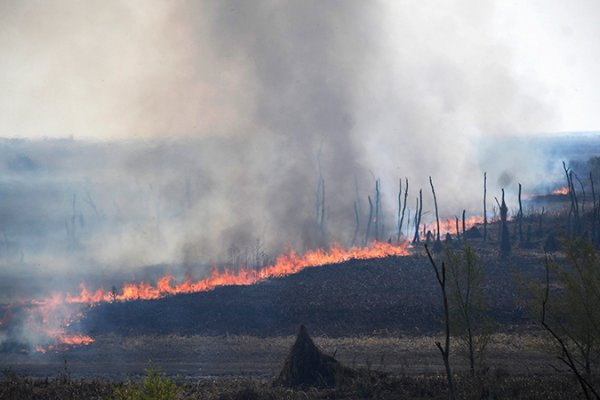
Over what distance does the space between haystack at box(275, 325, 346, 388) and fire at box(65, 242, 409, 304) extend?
3387 centimetres

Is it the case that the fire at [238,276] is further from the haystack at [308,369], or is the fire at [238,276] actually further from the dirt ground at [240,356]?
the haystack at [308,369]

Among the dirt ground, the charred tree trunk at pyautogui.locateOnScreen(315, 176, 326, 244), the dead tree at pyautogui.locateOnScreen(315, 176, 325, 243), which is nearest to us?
the dirt ground

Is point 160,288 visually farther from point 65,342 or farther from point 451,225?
point 451,225

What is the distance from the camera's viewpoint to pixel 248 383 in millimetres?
41844

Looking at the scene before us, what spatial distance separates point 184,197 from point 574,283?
95479 mm

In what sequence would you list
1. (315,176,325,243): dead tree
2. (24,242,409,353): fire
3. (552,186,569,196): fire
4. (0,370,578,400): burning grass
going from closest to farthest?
1. (0,370,578,400): burning grass
2. (24,242,409,353): fire
3. (315,176,325,243): dead tree
4. (552,186,569,196): fire

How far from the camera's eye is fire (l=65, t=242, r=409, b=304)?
75625 millimetres

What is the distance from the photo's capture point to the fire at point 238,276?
75625mm

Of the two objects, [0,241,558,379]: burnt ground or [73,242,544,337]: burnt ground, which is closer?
[0,241,558,379]: burnt ground

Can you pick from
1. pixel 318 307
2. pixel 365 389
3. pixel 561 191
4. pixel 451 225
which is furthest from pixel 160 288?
pixel 561 191

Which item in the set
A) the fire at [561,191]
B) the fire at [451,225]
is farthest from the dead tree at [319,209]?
the fire at [561,191]

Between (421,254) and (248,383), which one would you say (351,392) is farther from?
(421,254)

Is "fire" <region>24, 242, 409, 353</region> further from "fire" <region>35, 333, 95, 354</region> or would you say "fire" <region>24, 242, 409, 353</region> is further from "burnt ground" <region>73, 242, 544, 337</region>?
"burnt ground" <region>73, 242, 544, 337</region>

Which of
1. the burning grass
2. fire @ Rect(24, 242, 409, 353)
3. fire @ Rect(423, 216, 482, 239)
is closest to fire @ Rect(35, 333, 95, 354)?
fire @ Rect(24, 242, 409, 353)
